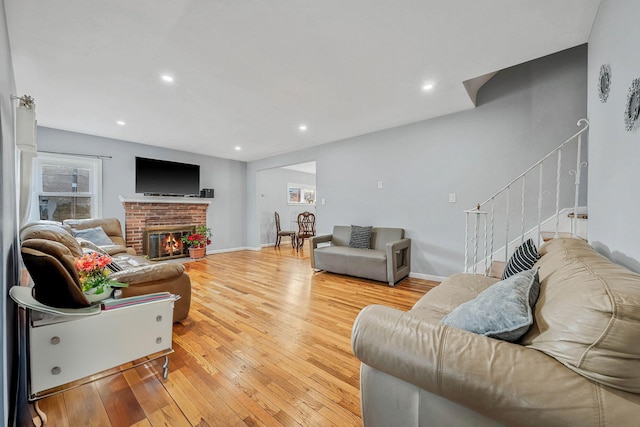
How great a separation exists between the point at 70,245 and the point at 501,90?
4902 mm

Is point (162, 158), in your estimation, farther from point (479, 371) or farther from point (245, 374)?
point (479, 371)

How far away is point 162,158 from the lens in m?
5.40

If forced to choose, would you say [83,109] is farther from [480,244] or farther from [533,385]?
[480,244]

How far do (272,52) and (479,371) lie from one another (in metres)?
2.46

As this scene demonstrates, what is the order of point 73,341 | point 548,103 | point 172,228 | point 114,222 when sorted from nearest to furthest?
point 73,341 < point 548,103 < point 114,222 < point 172,228

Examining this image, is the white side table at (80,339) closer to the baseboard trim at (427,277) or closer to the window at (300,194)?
the baseboard trim at (427,277)

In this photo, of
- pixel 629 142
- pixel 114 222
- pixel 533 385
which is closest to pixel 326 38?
pixel 629 142

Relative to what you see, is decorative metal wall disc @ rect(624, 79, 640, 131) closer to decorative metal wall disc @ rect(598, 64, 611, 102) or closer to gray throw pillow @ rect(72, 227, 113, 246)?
decorative metal wall disc @ rect(598, 64, 611, 102)

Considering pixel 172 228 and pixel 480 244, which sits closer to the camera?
pixel 480 244

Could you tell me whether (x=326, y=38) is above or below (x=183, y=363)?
above

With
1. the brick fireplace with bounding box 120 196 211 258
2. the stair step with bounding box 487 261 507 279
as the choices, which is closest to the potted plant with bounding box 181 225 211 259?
the brick fireplace with bounding box 120 196 211 258

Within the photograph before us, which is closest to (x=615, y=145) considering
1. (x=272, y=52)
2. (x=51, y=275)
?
(x=272, y=52)

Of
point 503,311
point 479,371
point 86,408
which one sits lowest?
point 86,408

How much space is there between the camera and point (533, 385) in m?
0.70
